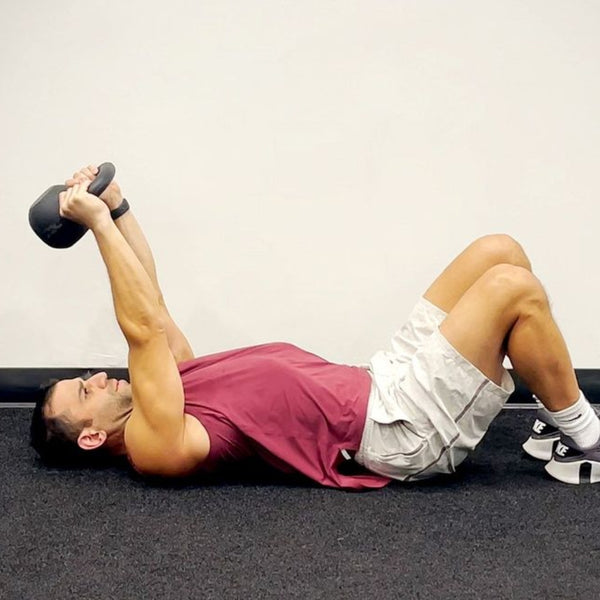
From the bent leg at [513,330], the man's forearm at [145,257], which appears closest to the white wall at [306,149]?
the man's forearm at [145,257]

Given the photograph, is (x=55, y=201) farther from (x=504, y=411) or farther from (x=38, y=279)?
(x=504, y=411)

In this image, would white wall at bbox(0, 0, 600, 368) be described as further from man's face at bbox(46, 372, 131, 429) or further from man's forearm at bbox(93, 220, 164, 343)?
man's forearm at bbox(93, 220, 164, 343)

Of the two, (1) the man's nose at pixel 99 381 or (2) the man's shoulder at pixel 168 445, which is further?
(1) the man's nose at pixel 99 381

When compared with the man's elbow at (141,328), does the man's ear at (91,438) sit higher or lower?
lower

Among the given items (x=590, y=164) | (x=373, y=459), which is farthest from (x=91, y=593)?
(x=590, y=164)

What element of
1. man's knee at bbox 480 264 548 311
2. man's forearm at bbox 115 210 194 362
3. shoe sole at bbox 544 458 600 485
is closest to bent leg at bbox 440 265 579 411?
man's knee at bbox 480 264 548 311

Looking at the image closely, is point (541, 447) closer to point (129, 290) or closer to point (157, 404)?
point (157, 404)

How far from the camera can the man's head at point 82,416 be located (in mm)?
2342

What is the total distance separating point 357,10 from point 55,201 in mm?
1143

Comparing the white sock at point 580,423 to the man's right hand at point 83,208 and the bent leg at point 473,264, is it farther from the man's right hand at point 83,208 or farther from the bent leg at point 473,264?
the man's right hand at point 83,208

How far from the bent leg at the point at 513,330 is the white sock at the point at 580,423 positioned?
1.8 inches

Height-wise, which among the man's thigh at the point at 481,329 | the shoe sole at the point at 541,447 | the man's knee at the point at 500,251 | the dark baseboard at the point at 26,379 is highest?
the man's knee at the point at 500,251

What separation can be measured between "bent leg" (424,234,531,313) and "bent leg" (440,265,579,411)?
20cm

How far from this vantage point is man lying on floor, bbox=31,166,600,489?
7.11 ft
